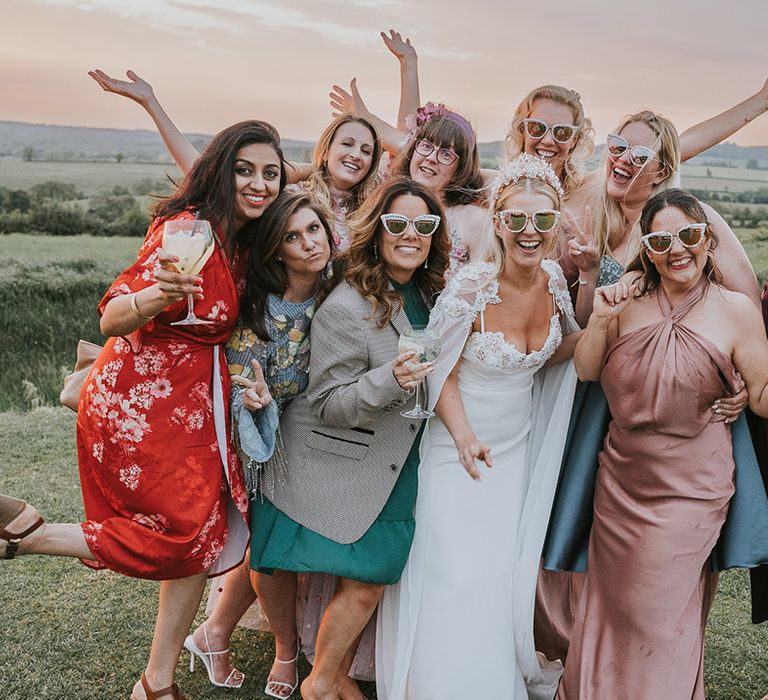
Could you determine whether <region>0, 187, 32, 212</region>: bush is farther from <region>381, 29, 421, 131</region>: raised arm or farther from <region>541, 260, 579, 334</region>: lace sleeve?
<region>541, 260, 579, 334</region>: lace sleeve

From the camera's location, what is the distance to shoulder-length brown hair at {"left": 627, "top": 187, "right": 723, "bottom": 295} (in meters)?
3.43

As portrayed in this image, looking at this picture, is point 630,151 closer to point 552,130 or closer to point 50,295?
point 552,130

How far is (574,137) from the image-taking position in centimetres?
479

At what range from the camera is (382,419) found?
12.1 feet

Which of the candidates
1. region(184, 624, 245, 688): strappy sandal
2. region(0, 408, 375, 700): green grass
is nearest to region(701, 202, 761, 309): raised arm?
region(0, 408, 375, 700): green grass

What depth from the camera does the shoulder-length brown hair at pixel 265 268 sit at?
12.1 ft

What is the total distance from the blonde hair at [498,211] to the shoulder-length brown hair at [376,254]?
0.63 ft

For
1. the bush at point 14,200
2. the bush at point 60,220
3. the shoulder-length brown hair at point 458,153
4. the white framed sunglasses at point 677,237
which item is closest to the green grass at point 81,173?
the bush at point 14,200

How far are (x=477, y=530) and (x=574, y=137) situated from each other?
2303 millimetres

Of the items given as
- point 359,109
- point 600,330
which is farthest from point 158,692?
point 359,109

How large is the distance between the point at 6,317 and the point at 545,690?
11.7 metres

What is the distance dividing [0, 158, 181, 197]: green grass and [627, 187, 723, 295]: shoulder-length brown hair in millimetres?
13404

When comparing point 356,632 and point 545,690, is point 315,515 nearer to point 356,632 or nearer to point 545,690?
point 356,632

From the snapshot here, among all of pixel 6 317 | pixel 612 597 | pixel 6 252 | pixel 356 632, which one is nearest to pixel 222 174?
pixel 356 632
